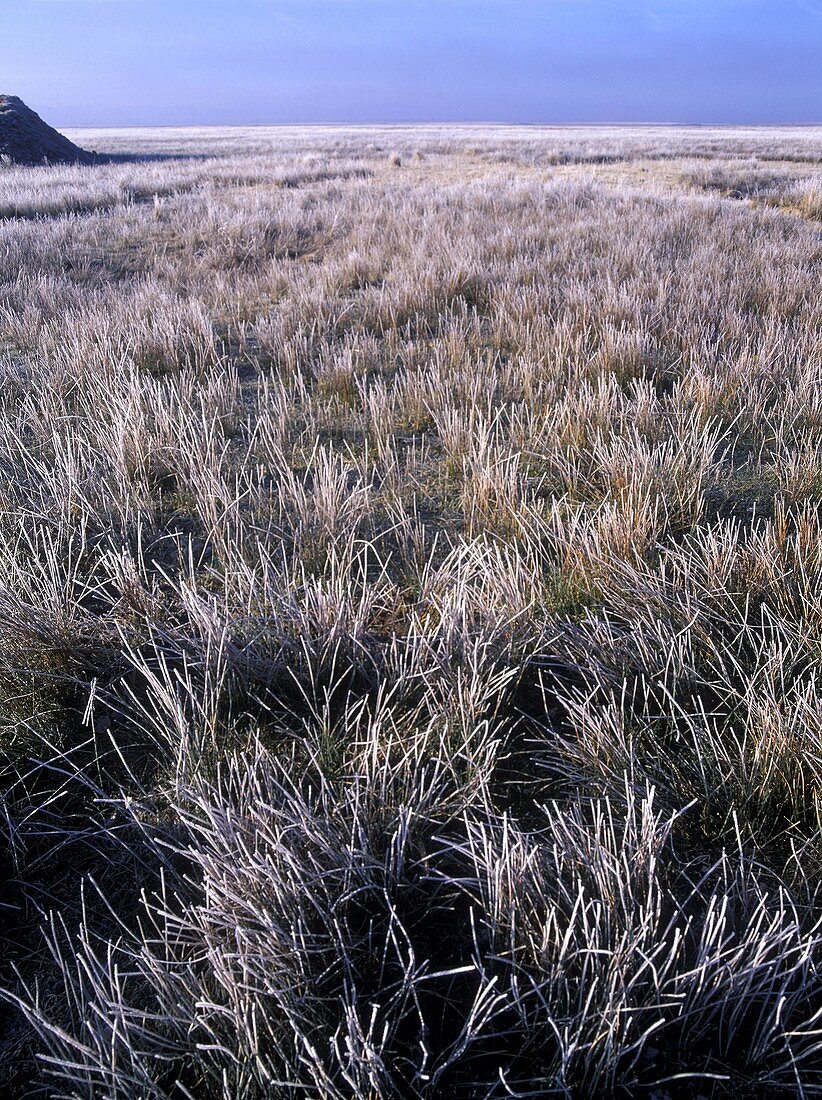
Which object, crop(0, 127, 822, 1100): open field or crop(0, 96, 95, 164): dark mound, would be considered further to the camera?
crop(0, 96, 95, 164): dark mound

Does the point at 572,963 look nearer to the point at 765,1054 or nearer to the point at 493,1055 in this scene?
the point at 493,1055

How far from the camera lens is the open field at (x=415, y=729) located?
110 cm

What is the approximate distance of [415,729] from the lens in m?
1.70

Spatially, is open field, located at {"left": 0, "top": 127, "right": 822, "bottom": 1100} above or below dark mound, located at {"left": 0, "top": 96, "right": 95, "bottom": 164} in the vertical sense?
below

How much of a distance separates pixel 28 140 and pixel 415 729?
28.1 meters

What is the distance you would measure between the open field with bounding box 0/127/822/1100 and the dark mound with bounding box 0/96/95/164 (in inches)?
886

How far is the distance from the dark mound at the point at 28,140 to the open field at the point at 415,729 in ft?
73.8

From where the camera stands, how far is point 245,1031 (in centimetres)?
103

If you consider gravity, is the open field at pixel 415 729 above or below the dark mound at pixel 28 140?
below

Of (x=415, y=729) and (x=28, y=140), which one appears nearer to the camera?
(x=415, y=729)

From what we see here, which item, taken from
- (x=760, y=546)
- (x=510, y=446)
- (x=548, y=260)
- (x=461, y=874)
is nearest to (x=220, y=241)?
(x=548, y=260)

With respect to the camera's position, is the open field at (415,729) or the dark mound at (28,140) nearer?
the open field at (415,729)

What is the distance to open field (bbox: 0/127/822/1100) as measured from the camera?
110 cm

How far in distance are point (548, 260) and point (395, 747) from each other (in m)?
6.89
